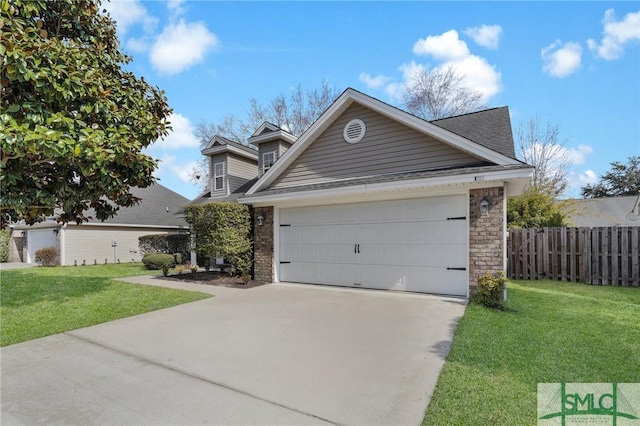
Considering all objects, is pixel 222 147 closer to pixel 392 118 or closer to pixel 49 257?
pixel 392 118

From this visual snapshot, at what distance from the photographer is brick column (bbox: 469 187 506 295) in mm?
7324

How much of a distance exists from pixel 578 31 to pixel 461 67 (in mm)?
13144

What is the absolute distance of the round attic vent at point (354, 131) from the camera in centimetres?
934

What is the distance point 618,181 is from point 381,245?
137ft

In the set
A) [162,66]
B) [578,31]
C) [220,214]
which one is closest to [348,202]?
[220,214]

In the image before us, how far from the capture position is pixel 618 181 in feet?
119

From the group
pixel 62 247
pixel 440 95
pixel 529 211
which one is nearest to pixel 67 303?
pixel 62 247

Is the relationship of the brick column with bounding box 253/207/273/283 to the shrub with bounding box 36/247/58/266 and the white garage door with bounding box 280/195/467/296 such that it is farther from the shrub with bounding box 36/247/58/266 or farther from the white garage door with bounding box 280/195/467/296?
the shrub with bounding box 36/247/58/266

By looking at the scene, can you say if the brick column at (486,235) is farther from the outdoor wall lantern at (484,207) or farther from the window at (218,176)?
the window at (218,176)

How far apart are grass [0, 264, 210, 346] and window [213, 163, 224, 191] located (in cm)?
565

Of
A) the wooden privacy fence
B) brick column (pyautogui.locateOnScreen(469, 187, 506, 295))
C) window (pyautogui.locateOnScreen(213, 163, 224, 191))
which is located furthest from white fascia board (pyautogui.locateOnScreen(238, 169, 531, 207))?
window (pyautogui.locateOnScreen(213, 163, 224, 191))

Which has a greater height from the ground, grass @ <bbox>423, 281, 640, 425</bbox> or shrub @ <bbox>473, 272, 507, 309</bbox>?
shrub @ <bbox>473, 272, 507, 309</bbox>

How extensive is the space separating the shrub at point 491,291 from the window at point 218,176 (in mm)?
11187

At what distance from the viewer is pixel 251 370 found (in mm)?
3965
